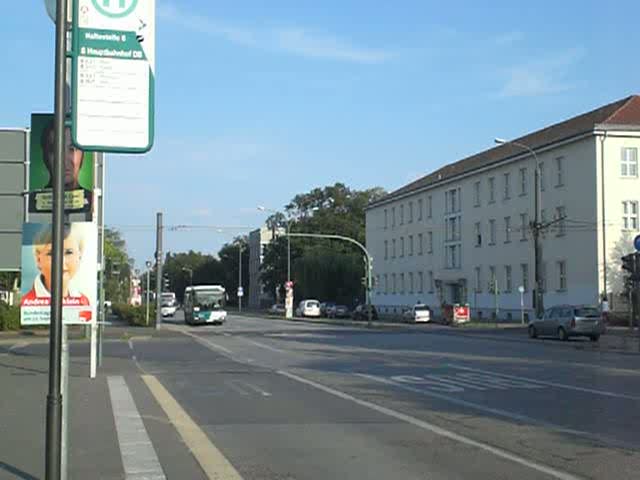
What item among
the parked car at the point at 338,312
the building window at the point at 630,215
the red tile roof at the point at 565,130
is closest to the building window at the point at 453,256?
the red tile roof at the point at 565,130

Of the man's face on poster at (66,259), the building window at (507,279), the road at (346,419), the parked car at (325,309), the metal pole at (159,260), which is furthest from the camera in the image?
the parked car at (325,309)

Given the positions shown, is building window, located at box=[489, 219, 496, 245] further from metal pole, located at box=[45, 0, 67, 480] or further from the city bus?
metal pole, located at box=[45, 0, 67, 480]

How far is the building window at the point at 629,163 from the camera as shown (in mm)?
57438

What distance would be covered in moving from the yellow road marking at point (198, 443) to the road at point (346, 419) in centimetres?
2

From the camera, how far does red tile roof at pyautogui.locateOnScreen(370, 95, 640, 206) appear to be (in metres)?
58.4

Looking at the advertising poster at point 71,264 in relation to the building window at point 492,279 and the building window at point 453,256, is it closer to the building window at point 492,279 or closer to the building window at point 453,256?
the building window at point 492,279

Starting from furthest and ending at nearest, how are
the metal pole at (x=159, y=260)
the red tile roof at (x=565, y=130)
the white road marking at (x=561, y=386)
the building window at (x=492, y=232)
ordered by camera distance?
the building window at (x=492, y=232)
the red tile roof at (x=565, y=130)
the metal pole at (x=159, y=260)
the white road marking at (x=561, y=386)

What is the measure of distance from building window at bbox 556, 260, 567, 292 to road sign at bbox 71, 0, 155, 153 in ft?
187

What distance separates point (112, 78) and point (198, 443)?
566 centimetres

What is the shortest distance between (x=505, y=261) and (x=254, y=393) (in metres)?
55.1

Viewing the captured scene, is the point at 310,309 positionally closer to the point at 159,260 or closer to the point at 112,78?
the point at 159,260

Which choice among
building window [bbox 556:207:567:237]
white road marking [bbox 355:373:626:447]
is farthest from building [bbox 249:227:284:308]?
white road marking [bbox 355:373:626:447]

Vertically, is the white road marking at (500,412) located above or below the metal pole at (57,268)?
below

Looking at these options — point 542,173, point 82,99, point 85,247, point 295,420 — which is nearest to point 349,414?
point 295,420
